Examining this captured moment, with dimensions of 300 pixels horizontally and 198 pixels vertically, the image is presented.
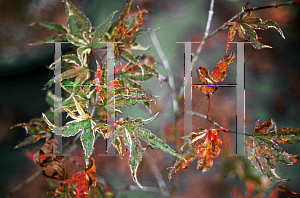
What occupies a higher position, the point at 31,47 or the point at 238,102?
the point at 31,47

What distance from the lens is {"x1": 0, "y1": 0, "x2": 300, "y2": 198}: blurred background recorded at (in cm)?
36

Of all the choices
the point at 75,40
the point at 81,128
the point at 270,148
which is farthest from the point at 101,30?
the point at 270,148

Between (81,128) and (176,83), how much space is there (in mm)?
190

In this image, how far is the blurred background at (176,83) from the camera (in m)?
0.36

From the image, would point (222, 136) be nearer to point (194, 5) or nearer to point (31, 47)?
point (194, 5)

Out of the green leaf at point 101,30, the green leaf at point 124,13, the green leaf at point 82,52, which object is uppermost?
the green leaf at point 124,13

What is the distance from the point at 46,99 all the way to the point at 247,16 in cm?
39

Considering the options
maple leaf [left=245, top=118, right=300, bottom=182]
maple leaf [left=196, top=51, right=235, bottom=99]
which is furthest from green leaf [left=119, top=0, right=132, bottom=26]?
maple leaf [left=245, top=118, right=300, bottom=182]

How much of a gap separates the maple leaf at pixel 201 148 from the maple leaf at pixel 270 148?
0.06 metres

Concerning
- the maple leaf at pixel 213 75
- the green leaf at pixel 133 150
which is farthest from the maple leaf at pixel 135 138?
the maple leaf at pixel 213 75

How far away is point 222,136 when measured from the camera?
370 millimetres

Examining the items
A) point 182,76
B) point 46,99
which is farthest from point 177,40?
point 46,99

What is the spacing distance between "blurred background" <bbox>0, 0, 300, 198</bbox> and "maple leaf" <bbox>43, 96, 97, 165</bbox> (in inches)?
3.7

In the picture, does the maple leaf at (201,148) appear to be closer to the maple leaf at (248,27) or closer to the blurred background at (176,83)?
the blurred background at (176,83)
